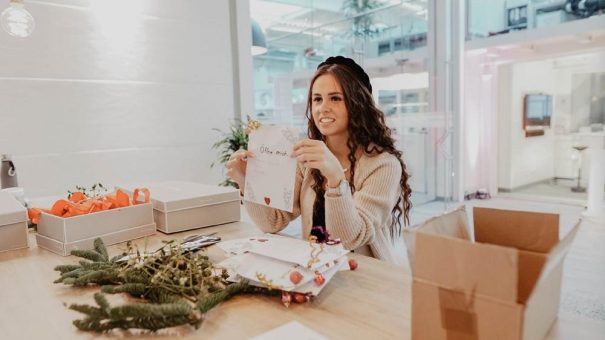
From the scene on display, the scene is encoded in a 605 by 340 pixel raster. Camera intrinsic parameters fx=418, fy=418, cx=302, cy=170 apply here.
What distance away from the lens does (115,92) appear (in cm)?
328

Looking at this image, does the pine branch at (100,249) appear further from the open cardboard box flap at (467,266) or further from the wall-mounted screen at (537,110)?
the wall-mounted screen at (537,110)

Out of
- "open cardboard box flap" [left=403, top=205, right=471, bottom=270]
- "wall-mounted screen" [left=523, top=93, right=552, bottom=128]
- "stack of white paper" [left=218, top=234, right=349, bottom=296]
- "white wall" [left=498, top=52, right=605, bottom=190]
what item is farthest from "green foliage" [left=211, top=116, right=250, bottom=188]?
"wall-mounted screen" [left=523, top=93, right=552, bottom=128]

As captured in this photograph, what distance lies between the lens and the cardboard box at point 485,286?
529 mm

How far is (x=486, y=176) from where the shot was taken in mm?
7340

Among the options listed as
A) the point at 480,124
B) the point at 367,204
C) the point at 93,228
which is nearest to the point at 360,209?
the point at 367,204

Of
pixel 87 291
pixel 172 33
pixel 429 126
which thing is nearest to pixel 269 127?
pixel 87 291

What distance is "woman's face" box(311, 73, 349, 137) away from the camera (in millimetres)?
1653

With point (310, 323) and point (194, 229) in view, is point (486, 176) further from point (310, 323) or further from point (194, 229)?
point (310, 323)

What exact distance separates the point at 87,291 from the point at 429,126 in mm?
5970

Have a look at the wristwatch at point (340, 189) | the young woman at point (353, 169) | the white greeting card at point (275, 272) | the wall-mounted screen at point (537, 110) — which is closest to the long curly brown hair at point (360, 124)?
the young woman at point (353, 169)

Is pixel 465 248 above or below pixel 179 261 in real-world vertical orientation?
above

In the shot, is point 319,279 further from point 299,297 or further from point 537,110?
point 537,110

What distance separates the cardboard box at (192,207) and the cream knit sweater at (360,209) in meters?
0.10

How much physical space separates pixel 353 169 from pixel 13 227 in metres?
1.27
